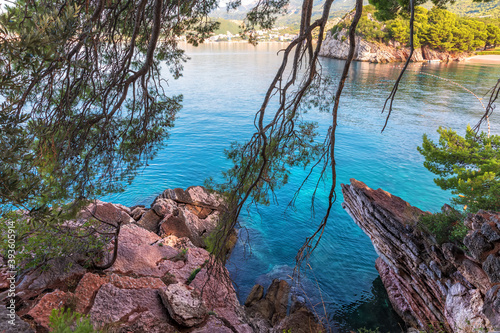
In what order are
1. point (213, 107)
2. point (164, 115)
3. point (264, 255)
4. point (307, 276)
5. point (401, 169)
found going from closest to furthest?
point (164, 115), point (307, 276), point (264, 255), point (401, 169), point (213, 107)

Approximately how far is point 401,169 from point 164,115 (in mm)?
17159

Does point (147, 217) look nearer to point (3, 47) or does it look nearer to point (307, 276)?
point (307, 276)

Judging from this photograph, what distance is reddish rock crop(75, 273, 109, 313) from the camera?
5770 mm

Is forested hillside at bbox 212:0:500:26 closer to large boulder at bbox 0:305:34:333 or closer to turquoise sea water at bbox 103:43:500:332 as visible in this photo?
turquoise sea water at bbox 103:43:500:332

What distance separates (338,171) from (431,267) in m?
12.3

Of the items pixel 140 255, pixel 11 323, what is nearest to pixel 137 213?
pixel 140 255

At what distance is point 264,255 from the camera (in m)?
12.3

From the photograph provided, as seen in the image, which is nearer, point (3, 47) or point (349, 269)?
point (3, 47)

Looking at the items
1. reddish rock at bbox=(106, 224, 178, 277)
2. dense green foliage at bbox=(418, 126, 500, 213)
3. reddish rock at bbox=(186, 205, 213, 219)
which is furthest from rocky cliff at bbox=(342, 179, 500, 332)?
reddish rock at bbox=(106, 224, 178, 277)

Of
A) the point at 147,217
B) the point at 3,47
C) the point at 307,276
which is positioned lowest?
the point at 307,276

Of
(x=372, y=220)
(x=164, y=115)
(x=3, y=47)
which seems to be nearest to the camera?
(x=3, y=47)

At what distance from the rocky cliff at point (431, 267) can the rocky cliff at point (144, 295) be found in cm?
330

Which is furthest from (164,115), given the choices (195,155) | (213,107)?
(213,107)

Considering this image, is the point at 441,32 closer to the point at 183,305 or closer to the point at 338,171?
the point at 338,171
